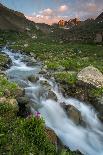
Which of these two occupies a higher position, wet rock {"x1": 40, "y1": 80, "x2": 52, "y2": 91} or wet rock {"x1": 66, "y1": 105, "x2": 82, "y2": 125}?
wet rock {"x1": 40, "y1": 80, "x2": 52, "y2": 91}

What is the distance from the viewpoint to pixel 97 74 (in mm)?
24828

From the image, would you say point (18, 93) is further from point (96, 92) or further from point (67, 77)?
point (67, 77)

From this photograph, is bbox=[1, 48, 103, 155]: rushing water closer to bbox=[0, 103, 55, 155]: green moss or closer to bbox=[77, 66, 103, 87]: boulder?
bbox=[77, 66, 103, 87]: boulder

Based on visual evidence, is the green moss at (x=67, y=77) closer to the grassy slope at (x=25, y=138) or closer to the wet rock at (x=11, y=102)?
the wet rock at (x=11, y=102)

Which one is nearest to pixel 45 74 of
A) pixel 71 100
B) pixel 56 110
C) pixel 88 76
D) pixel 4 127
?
pixel 88 76

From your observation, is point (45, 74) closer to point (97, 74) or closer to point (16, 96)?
point (97, 74)

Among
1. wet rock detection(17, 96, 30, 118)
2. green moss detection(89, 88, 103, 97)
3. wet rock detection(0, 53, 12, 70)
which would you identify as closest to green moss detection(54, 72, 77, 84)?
green moss detection(89, 88, 103, 97)

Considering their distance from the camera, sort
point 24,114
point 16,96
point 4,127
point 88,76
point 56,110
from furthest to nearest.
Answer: point 88,76
point 56,110
point 16,96
point 24,114
point 4,127

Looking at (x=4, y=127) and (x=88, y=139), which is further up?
(x=4, y=127)

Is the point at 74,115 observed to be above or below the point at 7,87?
below

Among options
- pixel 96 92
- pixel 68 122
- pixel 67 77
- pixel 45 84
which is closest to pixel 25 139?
pixel 68 122

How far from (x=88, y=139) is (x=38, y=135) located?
498 centimetres

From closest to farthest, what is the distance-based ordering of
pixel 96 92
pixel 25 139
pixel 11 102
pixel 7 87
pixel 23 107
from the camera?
pixel 25 139
pixel 11 102
pixel 23 107
pixel 7 87
pixel 96 92

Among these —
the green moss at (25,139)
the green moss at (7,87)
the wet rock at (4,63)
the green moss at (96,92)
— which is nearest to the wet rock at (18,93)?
the green moss at (7,87)
